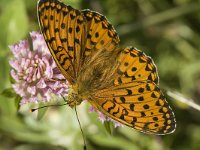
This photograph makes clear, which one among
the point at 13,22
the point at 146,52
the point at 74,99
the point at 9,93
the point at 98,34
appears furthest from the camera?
the point at 146,52

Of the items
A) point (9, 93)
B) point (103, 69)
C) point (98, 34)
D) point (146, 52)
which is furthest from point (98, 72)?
point (146, 52)

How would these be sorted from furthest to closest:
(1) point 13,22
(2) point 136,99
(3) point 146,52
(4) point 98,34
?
(3) point 146,52 → (1) point 13,22 → (4) point 98,34 → (2) point 136,99

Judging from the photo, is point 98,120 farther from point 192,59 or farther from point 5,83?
point 192,59

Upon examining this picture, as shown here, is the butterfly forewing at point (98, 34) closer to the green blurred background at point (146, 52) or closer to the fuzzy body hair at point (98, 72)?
the fuzzy body hair at point (98, 72)

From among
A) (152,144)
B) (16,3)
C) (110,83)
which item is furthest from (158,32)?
(110,83)

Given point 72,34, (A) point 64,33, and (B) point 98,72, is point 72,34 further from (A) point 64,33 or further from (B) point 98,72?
(B) point 98,72

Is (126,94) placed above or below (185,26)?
below
